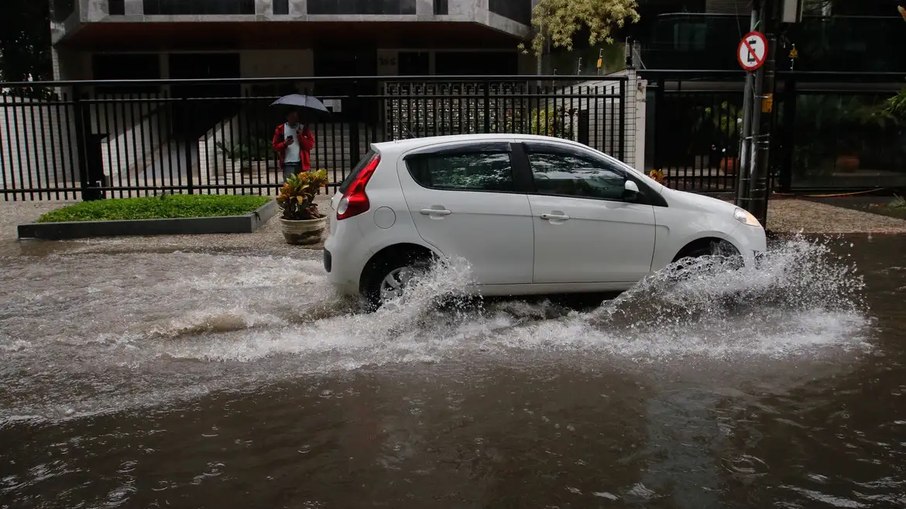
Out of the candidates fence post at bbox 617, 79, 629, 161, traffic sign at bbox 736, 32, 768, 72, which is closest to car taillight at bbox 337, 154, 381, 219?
traffic sign at bbox 736, 32, 768, 72

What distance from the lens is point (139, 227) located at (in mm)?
11711

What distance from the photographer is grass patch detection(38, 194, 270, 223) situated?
1188cm

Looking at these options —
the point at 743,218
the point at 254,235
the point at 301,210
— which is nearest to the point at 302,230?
the point at 301,210

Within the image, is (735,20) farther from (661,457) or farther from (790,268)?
(661,457)

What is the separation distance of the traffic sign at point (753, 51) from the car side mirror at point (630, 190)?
4.37m

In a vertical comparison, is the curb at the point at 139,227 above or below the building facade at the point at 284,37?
below

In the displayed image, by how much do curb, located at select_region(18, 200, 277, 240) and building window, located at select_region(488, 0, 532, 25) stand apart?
43.1 ft

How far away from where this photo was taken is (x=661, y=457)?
13.8 ft

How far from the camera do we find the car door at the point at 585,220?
22.7 feet

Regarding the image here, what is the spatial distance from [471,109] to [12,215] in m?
8.30

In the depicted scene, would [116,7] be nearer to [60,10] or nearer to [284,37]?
[60,10]

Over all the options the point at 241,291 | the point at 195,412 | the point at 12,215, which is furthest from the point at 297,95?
the point at 195,412

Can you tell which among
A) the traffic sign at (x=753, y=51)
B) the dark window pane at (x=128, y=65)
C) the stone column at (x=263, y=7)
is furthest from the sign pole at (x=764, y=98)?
the dark window pane at (x=128, y=65)

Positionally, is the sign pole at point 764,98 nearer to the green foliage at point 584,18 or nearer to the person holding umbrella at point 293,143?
the person holding umbrella at point 293,143
